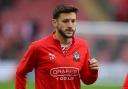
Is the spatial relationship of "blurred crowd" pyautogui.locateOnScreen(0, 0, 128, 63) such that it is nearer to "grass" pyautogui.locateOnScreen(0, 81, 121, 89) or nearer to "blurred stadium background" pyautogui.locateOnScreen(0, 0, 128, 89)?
"blurred stadium background" pyautogui.locateOnScreen(0, 0, 128, 89)

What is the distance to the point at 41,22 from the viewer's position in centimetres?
2339

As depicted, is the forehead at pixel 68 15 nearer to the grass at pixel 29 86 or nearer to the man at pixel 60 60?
the man at pixel 60 60

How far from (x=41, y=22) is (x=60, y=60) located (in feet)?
46.4

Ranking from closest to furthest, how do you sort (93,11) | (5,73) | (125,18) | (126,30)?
(5,73)
(126,30)
(125,18)
(93,11)

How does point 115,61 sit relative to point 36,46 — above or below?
below

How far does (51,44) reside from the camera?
9.41 metres

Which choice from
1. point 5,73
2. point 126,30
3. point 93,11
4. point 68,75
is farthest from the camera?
point 93,11

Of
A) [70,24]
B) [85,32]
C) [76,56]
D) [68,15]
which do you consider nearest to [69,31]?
[70,24]

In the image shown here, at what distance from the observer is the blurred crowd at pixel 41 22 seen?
66.6ft

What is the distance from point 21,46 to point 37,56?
11.9m

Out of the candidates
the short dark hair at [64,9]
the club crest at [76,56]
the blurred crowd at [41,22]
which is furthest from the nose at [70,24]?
the blurred crowd at [41,22]

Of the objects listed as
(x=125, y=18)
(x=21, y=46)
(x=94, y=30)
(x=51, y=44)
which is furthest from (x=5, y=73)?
(x=51, y=44)

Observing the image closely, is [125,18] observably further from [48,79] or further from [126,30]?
[48,79]

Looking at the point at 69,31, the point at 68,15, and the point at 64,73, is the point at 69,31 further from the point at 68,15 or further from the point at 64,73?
the point at 64,73
